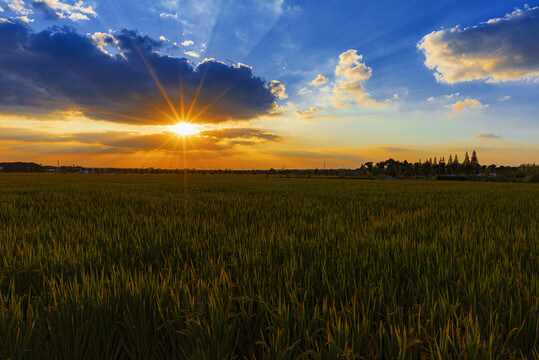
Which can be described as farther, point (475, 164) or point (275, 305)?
point (475, 164)

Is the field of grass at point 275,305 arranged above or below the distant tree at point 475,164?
below

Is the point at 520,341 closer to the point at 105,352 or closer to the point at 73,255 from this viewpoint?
the point at 105,352

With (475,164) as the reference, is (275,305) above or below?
below

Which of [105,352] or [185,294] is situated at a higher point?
[185,294]

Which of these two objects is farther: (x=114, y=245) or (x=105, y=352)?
(x=114, y=245)

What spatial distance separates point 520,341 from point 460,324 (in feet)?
1.20

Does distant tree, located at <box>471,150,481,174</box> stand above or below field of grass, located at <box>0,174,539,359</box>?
above

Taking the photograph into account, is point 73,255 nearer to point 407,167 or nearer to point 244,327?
point 244,327

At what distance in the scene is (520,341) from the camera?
4.68ft

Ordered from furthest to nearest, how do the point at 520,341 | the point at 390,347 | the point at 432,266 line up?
1. the point at 432,266
2. the point at 520,341
3. the point at 390,347

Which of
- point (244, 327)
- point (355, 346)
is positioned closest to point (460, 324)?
point (355, 346)

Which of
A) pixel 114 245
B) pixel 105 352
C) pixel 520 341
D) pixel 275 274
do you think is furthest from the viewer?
pixel 114 245

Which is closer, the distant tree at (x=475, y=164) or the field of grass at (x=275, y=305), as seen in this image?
the field of grass at (x=275, y=305)

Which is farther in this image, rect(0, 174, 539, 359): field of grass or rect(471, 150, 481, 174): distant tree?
rect(471, 150, 481, 174): distant tree
